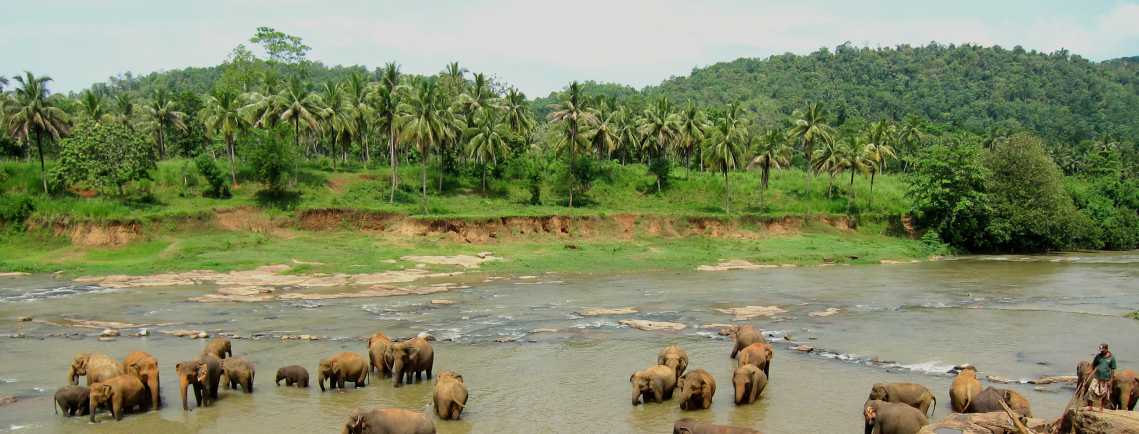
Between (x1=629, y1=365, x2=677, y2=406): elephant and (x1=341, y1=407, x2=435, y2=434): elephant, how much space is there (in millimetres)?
4799


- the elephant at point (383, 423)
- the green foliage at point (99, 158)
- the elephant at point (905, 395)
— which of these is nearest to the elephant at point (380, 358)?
the elephant at point (383, 423)

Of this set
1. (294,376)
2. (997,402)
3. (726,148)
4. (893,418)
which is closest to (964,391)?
(997,402)

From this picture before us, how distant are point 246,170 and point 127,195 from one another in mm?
8391

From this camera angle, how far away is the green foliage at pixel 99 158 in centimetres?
5194

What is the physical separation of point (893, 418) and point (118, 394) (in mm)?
13973

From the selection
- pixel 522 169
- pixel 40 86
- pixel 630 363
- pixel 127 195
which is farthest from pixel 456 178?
pixel 630 363

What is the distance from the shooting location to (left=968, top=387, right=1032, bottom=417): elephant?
49.1 feet

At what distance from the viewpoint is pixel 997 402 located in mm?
15398

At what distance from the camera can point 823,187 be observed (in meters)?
73.8

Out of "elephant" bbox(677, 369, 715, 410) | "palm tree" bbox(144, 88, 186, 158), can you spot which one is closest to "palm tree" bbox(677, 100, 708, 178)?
"palm tree" bbox(144, 88, 186, 158)

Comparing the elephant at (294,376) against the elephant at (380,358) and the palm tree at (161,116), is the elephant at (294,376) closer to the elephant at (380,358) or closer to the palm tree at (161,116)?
the elephant at (380,358)

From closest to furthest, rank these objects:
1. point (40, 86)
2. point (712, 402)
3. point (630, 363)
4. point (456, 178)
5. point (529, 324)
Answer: point (712, 402) → point (630, 363) → point (529, 324) → point (40, 86) → point (456, 178)

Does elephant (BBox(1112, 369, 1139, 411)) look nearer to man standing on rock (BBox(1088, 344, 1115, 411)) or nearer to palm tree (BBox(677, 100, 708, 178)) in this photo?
man standing on rock (BBox(1088, 344, 1115, 411))

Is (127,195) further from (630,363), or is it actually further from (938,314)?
(938,314)
